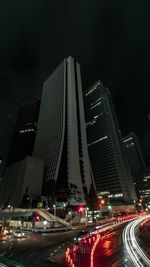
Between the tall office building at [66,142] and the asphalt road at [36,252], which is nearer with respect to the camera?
the asphalt road at [36,252]

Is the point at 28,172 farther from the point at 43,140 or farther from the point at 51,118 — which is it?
the point at 51,118

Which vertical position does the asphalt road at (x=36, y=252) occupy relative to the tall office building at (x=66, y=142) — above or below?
below

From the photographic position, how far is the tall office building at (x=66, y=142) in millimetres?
155625

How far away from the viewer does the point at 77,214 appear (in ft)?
278

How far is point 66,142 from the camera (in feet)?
547

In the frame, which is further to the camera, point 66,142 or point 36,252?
point 66,142

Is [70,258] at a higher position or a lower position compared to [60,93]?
lower

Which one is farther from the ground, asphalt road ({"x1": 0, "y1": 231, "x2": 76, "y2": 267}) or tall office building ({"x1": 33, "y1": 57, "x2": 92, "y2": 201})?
tall office building ({"x1": 33, "y1": 57, "x2": 92, "y2": 201})

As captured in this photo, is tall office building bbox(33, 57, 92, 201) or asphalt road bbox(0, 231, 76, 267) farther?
tall office building bbox(33, 57, 92, 201)

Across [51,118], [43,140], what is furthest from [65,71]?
[43,140]

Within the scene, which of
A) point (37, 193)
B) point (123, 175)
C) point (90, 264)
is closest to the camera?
point (90, 264)

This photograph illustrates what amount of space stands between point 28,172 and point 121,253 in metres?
133

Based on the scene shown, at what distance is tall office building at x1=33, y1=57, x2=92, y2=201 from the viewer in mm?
155625

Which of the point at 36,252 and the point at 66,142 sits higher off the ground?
the point at 66,142
